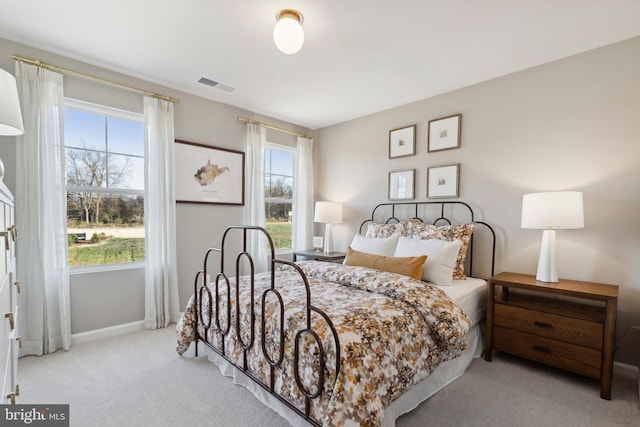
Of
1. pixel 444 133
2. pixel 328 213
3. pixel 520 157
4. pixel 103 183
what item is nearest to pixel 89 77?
pixel 103 183

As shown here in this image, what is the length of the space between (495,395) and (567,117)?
225 centimetres

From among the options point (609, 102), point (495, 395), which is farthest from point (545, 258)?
point (609, 102)

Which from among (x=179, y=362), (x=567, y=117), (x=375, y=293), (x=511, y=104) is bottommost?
(x=179, y=362)

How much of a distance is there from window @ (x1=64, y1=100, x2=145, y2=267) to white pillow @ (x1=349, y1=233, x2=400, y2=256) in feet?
7.52

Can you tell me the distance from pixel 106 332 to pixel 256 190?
2114 millimetres

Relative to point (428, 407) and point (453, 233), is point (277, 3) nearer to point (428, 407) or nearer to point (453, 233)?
point (453, 233)

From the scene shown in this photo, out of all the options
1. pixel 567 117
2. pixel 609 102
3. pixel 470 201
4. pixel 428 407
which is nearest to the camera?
pixel 428 407

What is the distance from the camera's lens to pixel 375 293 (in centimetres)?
208

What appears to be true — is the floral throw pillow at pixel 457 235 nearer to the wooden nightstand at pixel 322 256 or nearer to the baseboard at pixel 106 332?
the wooden nightstand at pixel 322 256

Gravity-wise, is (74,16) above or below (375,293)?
above

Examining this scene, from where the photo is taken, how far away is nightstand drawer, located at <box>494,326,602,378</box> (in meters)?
2.02

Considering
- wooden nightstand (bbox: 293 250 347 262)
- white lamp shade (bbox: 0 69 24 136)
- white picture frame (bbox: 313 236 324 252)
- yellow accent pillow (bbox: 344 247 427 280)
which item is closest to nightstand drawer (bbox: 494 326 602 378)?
yellow accent pillow (bbox: 344 247 427 280)

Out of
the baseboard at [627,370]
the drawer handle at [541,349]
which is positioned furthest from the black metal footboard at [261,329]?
the baseboard at [627,370]

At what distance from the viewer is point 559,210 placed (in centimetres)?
220
